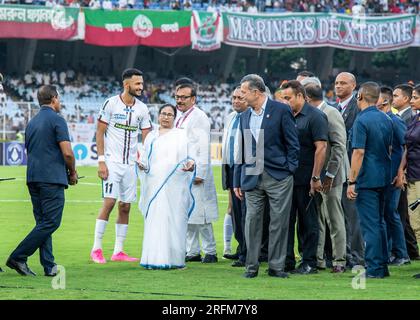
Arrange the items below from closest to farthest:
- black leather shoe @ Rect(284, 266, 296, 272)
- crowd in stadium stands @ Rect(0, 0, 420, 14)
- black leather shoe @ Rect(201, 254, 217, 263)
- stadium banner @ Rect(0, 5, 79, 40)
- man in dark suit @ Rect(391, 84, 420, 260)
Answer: black leather shoe @ Rect(284, 266, 296, 272) < black leather shoe @ Rect(201, 254, 217, 263) < man in dark suit @ Rect(391, 84, 420, 260) < stadium banner @ Rect(0, 5, 79, 40) < crowd in stadium stands @ Rect(0, 0, 420, 14)

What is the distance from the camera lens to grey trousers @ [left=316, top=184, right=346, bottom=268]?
42.3ft

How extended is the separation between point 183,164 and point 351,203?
7.14 ft

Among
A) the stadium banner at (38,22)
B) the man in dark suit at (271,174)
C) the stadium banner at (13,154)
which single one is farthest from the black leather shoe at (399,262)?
the stadium banner at (38,22)

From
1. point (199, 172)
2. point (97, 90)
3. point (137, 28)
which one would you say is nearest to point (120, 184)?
point (199, 172)

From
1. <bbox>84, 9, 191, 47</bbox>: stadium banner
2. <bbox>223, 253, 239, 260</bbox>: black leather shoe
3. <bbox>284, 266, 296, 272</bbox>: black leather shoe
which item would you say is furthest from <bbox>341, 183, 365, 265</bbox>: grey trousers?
<bbox>84, 9, 191, 47</bbox>: stadium banner

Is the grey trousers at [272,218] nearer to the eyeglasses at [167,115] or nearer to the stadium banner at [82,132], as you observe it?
the eyeglasses at [167,115]

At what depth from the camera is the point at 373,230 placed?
12.1 m

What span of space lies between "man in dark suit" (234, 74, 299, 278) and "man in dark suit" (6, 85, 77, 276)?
Result: 2.11 metres

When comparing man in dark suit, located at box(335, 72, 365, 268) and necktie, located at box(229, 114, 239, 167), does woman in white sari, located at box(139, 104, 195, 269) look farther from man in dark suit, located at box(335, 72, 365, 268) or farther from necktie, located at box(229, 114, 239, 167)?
man in dark suit, located at box(335, 72, 365, 268)

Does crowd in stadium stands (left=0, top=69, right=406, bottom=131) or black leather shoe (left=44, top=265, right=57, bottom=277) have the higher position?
crowd in stadium stands (left=0, top=69, right=406, bottom=131)

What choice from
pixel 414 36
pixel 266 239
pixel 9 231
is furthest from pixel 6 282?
pixel 414 36

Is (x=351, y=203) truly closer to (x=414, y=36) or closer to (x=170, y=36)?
(x=170, y=36)

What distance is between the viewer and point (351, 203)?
13.4m

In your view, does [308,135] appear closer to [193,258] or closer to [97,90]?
[193,258]
